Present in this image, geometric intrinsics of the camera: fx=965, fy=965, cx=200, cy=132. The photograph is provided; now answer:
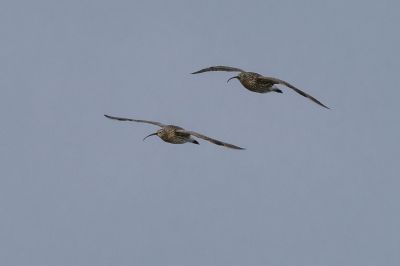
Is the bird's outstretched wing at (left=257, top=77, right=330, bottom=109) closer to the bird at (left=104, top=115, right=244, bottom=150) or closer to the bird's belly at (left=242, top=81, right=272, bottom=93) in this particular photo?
the bird's belly at (left=242, top=81, right=272, bottom=93)

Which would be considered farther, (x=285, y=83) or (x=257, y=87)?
(x=257, y=87)

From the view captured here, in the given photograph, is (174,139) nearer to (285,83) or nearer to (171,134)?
(171,134)

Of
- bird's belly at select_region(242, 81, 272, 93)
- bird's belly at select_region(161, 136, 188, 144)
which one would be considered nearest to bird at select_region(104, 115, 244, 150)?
bird's belly at select_region(161, 136, 188, 144)

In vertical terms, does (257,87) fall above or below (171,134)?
above

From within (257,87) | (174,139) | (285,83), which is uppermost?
(285,83)

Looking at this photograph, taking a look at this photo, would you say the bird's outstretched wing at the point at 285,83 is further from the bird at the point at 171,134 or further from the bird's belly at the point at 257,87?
the bird at the point at 171,134

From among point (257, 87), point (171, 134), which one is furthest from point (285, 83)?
point (171, 134)

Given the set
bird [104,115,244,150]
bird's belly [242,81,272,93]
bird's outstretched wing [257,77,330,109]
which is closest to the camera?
bird's outstretched wing [257,77,330,109]

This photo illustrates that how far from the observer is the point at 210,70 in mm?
54500

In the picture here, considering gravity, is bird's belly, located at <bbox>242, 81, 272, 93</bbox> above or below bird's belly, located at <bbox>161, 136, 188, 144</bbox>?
above

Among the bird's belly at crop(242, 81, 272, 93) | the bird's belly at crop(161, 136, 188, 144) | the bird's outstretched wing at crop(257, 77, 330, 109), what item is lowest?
the bird's belly at crop(161, 136, 188, 144)

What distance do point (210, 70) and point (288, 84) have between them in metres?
11.2

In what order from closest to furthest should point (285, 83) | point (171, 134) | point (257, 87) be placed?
point (285, 83) < point (171, 134) < point (257, 87)

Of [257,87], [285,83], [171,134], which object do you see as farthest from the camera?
[257,87]
